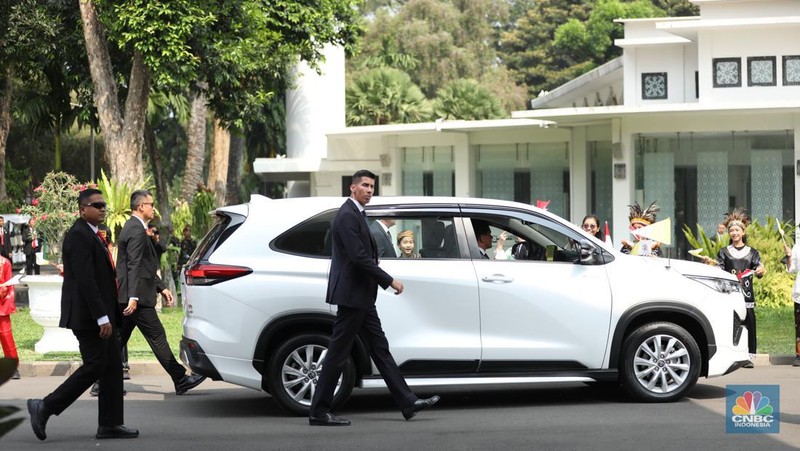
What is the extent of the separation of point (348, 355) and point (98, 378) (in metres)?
1.86

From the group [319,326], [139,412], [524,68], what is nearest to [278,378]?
[319,326]

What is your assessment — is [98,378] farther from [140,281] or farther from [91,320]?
[140,281]

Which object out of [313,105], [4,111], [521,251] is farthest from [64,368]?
[4,111]

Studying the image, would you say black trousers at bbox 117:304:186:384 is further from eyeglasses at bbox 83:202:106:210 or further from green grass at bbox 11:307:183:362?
green grass at bbox 11:307:183:362

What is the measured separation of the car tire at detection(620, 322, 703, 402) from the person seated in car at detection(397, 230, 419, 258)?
1.96 m

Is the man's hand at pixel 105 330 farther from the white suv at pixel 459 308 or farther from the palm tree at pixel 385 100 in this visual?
the palm tree at pixel 385 100

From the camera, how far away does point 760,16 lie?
86.9 ft

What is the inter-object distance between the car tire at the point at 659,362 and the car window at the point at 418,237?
1711mm

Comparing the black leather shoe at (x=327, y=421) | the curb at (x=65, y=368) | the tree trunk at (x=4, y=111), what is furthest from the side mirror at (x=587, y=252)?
the tree trunk at (x=4, y=111)

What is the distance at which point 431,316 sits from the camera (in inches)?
411

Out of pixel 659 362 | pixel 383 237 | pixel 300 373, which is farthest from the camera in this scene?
pixel 659 362

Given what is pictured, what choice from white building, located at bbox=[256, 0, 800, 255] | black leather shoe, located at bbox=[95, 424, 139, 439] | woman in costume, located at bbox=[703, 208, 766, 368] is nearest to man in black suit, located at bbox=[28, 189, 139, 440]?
black leather shoe, located at bbox=[95, 424, 139, 439]

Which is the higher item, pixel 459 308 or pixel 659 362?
pixel 459 308

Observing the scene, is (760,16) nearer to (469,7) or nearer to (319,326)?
(319,326)
